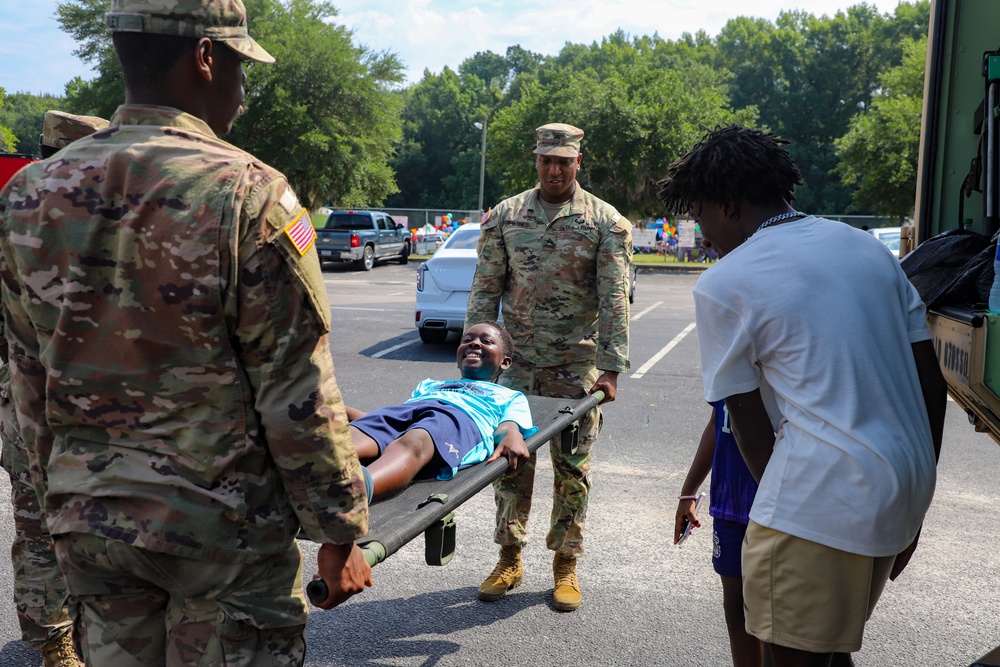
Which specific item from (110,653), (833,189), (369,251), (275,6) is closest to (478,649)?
(110,653)

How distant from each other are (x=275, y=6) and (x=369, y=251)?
42.7 ft

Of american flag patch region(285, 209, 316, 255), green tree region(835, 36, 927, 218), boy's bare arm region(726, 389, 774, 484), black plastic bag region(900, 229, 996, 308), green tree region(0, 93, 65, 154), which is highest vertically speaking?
green tree region(0, 93, 65, 154)

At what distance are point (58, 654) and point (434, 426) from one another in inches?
61.9

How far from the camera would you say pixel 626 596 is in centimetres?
409

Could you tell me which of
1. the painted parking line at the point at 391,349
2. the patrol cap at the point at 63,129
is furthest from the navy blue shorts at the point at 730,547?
the painted parking line at the point at 391,349

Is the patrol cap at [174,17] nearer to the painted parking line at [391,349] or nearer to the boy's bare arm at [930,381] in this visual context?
the boy's bare arm at [930,381]

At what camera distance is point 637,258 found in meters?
32.5

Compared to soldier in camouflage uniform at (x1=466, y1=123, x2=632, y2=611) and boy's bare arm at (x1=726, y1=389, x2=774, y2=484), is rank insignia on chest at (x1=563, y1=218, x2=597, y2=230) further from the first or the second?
boy's bare arm at (x1=726, y1=389, x2=774, y2=484)

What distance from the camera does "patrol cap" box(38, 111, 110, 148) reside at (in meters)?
3.21

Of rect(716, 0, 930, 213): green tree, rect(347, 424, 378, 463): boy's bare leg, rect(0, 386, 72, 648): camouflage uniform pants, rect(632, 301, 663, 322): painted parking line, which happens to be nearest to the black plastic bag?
rect(347, 424, 378, 463): boy's bare leg

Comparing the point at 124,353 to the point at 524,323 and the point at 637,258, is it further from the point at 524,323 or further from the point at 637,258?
the point at 637,258

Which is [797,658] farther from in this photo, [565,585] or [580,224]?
[580,224]

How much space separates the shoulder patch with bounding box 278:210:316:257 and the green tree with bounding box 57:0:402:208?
101 ft

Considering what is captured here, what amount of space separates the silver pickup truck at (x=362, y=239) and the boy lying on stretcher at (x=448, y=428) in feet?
69.3
